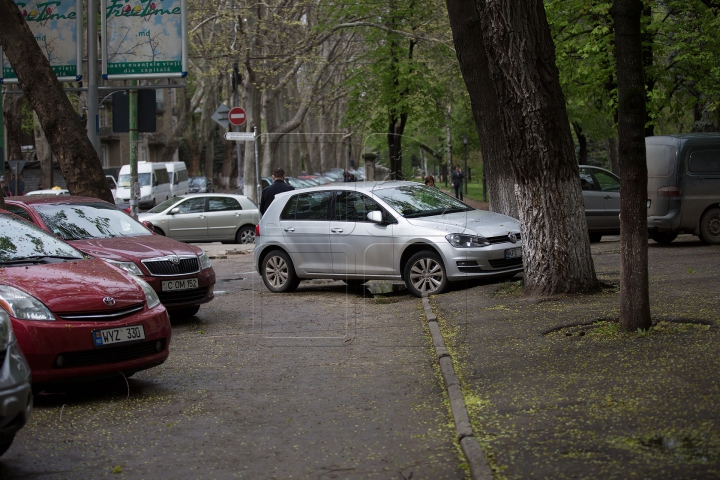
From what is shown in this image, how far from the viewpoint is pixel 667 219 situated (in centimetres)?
1728

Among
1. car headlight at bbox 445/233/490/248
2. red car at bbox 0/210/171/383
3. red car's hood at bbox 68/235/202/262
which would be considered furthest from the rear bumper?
red car at bbox 0/210/171/383

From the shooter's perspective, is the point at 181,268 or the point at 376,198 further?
the point at 376,198

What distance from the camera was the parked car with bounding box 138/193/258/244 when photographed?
25.5 metres

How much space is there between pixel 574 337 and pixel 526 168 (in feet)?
10.0

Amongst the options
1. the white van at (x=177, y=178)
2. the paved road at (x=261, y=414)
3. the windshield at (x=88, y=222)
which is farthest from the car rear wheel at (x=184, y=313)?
the white van at (x=177, y=178)

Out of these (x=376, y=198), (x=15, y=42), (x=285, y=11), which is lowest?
(x=376, y=198)

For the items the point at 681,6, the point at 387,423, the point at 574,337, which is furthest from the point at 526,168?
the point at 681,6

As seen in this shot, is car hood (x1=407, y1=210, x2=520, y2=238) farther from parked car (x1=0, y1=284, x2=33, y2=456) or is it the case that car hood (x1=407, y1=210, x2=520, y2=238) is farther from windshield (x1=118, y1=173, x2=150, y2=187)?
windshield (x1=118, y1=173, x2=150, y2=187)

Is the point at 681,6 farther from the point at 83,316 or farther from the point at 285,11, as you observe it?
the point at 83,316

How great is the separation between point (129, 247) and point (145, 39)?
382 inches

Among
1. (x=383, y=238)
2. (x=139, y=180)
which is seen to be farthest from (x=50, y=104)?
(x=139, y=180)

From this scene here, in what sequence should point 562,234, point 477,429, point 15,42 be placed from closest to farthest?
point 477,429
point 562,234
point 15,42

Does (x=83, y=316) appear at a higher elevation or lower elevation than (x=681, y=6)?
lower

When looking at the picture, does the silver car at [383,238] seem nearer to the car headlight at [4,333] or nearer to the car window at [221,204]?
the car headlight at [4,333]
